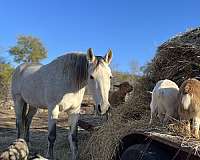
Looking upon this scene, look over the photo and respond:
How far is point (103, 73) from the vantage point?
445cm

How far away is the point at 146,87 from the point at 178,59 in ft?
2.05

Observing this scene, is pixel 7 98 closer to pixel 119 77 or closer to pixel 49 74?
pixel 119 77

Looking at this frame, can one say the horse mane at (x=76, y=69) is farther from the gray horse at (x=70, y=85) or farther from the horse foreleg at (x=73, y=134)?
the horse foreleg at (x=73, y=134)

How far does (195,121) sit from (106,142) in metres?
1.17

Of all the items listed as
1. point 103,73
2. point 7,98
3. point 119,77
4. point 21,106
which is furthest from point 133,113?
point 7,98

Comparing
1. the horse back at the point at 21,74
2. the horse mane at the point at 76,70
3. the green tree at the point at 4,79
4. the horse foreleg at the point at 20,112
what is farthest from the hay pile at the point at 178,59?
the green tree at the point at 4,79

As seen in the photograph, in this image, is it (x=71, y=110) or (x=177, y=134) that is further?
(x=71, y=110)

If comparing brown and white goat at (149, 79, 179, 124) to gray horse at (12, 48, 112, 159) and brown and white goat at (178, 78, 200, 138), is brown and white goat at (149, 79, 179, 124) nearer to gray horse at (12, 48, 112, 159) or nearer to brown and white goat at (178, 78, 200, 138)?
brown and white goat at (178, 78, 200, 138)

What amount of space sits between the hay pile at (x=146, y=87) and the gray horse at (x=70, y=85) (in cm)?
36

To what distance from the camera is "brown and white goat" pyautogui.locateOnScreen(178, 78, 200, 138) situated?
9.55 ft

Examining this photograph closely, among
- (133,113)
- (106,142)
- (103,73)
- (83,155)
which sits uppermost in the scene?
(103,73)

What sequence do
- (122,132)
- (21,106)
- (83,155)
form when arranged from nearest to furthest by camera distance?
(122,132) → (83,155) → (21,106)

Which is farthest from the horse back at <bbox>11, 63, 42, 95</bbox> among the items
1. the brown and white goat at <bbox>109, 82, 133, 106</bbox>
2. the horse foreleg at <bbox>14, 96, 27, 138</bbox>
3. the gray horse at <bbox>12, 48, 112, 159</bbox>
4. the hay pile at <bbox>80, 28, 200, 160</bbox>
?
the brown and white goat at <bbox>109, 82, 133, 106</bbox>

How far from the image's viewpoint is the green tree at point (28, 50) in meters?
25.1
